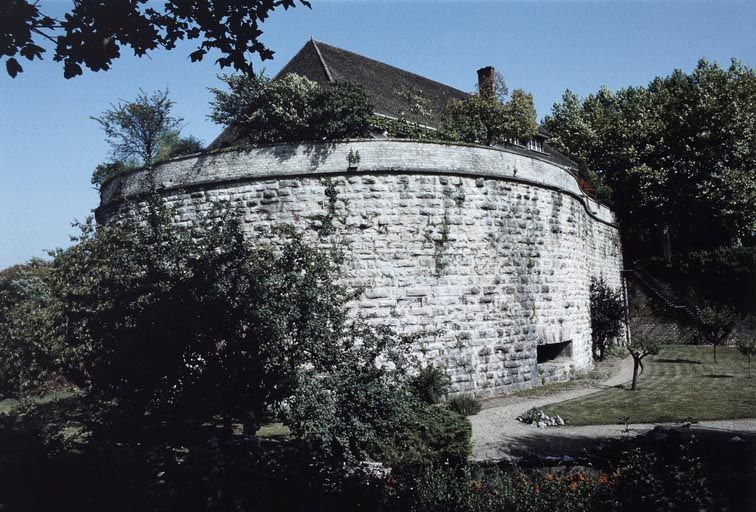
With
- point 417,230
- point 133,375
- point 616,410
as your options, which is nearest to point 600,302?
point 616,410

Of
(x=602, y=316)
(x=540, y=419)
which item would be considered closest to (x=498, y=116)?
(x=602, y=316)

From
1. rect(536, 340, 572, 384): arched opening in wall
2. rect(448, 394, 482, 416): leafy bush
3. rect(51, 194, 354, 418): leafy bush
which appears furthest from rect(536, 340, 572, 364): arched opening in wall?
rect(51, 194, 354, 418): leafy bush

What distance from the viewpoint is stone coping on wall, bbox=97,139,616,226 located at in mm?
11742

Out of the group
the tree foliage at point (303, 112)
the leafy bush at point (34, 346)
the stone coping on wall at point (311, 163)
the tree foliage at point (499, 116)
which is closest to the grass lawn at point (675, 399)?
the stone coping on wall at point (311, 163)

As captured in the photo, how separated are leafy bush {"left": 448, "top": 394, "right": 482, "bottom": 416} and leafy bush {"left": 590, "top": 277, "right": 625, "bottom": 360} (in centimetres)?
853

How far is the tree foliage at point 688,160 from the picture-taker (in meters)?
27.5

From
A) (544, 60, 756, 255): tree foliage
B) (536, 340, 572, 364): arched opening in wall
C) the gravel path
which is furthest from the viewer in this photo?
(544, 60, 756, 255): tree foliage

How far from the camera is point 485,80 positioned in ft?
82.9

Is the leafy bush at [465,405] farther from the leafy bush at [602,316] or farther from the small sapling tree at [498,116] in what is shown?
the small sapling tree at [498,116]

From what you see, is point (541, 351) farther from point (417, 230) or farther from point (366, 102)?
point (366, 102)

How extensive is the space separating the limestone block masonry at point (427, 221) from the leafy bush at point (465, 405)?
642mm

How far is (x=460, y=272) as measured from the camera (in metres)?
12.7

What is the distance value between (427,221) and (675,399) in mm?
7134

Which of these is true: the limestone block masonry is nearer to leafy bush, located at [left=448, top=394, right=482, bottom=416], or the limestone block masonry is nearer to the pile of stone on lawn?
leafy bush, located at [left=448, top=394, right=482, bottom=416]
